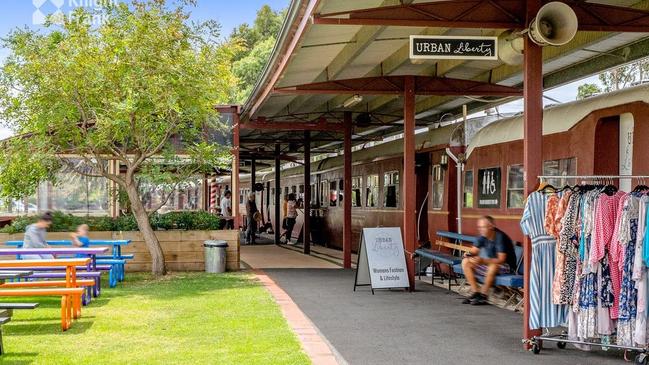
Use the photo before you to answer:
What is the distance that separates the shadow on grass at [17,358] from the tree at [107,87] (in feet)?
19.4

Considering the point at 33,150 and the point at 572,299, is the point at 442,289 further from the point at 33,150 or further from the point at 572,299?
the point at 33,150

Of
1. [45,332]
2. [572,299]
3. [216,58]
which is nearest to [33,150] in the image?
[216,58]

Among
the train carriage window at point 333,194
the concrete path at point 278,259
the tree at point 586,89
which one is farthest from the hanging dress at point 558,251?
the train carriage window at point 333,194

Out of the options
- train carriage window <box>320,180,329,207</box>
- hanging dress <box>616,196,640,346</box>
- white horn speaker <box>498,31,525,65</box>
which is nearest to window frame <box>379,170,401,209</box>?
train carriage window <box>320,180,329,207</box>

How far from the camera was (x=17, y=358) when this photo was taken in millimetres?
7152

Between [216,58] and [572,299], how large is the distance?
8.62m

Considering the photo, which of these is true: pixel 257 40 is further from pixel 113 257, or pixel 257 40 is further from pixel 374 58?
pixel 374 58

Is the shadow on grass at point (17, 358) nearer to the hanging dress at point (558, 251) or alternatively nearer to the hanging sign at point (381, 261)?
the hanging dress at point (558, 251)

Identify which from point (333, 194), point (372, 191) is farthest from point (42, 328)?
point (333, 194)

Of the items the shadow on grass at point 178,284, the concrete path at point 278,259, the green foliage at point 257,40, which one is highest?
the green foliage at point 257,40

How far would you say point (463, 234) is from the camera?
1330 centimetres

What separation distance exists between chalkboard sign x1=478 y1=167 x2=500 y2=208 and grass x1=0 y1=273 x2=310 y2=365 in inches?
149

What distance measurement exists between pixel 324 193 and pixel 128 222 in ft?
30.3

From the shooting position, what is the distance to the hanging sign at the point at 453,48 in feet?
28.7
